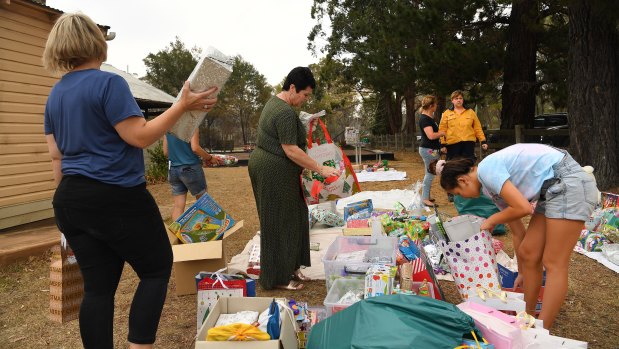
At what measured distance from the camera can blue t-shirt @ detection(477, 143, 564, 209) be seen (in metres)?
2.25

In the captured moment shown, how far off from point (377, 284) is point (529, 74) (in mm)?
10281

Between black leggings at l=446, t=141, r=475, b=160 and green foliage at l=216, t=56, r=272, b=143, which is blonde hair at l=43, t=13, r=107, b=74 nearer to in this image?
black leggings at l=446, t=141, r=475, b=160

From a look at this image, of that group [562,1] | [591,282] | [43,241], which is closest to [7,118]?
[43,241]

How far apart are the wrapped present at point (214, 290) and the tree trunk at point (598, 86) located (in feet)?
20.4

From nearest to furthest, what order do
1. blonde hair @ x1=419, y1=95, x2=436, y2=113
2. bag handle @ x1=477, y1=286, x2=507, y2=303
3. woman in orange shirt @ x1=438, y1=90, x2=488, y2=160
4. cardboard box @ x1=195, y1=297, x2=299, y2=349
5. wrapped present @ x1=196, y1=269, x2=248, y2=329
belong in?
1. cardboard box @ x1=195, y1=297, x2=299, y2=349
2. bag handle @ x1=477, y1=286, x2=507, y2=303
3. wrapped present @ x1=196, y1=269, x2=248, y2=329
4. woman in orange shirt @ x1=438, y1=90, x2=488, y2=160
5. blonde hair @ x1=419, y1=95, x2=436, y2=113

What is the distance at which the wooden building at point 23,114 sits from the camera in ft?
17.8

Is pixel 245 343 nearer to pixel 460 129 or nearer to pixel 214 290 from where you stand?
pixel 214 290

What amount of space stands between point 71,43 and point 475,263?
2172 millimetres

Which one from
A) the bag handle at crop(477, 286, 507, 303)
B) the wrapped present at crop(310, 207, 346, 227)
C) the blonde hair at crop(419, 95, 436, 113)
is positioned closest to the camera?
the bag handle at crop(477, 286, 507, 303)

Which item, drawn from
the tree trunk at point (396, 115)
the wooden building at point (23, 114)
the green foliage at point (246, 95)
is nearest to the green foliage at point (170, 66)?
the green foliage at point (246, 95)

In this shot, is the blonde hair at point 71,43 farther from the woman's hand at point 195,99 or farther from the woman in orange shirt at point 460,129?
the woman in orange shirt at point 460,129

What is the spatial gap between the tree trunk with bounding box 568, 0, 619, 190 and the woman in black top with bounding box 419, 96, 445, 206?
8.30ft

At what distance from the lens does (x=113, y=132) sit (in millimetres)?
1709

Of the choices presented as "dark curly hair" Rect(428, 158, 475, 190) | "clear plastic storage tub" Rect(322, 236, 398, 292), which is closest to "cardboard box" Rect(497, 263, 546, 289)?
"clear plastic storage tub" Rect(322, 236, 398, 292)
